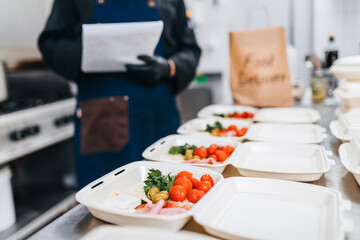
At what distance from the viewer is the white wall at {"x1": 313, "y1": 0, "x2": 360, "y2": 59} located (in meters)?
3.35

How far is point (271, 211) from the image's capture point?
0.74 meters

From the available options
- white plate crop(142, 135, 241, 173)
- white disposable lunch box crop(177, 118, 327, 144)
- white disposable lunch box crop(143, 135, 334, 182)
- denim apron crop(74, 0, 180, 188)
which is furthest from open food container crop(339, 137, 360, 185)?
denim apron crop(74, 0, 180, 188)

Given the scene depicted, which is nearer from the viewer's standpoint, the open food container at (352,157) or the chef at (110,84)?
the open food container at (352,157)

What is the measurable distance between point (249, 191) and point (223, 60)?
293cm

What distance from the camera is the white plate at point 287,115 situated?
57.5 inches

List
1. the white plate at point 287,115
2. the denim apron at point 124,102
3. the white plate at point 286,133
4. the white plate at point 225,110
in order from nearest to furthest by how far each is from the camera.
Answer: the white plate at point 286,133 → the white plate at point 287,115 → the denim apron at point 124,102 → the white plate at point 225,110

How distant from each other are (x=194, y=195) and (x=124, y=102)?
3.01 feet

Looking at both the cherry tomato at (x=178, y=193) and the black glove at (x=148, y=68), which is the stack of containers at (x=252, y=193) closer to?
the cherry tomato at (x=178, y=193)

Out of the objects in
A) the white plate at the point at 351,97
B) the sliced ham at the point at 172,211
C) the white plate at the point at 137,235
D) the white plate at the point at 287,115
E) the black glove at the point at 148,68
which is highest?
the black glove at the point at 148,68

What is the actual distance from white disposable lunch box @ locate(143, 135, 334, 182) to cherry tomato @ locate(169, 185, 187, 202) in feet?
0.48

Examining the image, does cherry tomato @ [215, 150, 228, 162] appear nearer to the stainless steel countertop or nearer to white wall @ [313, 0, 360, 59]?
the stainless steel countertop

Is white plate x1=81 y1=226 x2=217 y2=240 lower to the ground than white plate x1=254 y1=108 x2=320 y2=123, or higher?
higher

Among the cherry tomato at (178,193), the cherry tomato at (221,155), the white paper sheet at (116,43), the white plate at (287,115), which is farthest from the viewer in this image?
the white plate at (287,115)

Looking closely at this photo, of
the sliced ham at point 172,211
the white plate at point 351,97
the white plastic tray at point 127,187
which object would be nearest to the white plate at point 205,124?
the white plate at point 351,97
